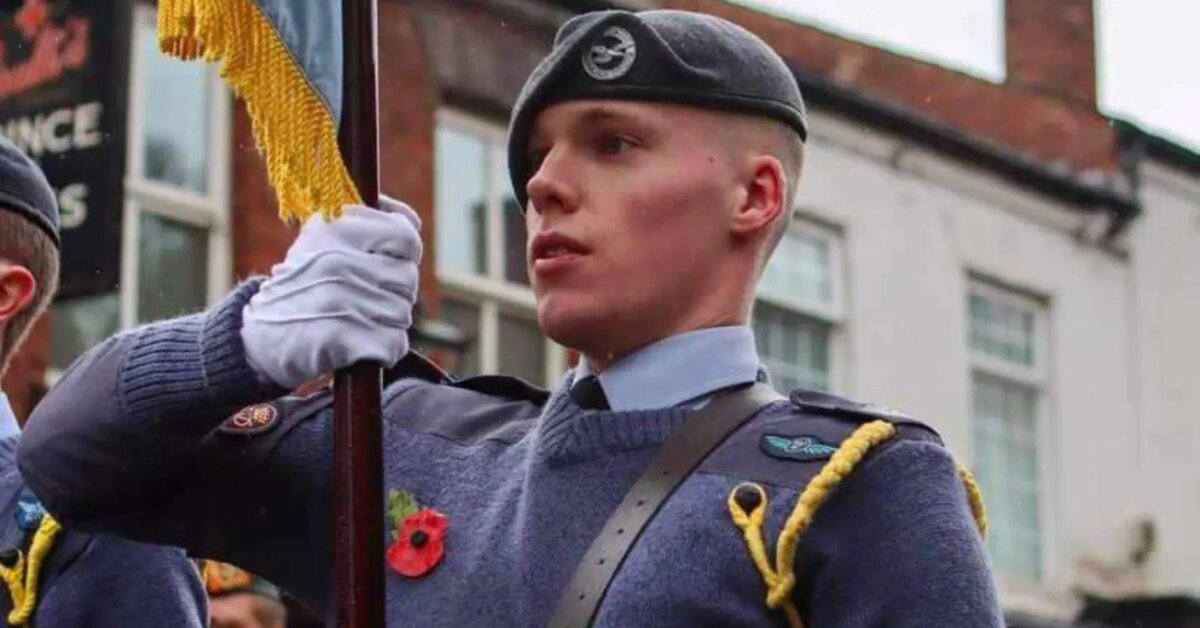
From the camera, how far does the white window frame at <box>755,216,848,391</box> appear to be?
17797 mm

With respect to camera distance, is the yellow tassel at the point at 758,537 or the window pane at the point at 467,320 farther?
the window pane at the point at 467,320

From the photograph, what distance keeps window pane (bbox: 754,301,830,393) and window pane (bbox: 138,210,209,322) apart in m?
4.79

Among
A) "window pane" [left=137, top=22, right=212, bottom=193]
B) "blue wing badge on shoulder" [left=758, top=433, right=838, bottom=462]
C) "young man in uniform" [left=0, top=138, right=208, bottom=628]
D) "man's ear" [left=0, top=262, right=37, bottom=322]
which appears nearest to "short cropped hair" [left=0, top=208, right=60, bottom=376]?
"man's ear" [left=0, top=262, right=37, bottom=322]

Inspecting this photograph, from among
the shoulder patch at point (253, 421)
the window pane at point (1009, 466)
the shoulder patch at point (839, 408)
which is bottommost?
the window pane at point (1009, 466)

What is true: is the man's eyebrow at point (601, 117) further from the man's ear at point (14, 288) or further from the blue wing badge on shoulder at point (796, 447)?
the man's ear at point (14, 288)

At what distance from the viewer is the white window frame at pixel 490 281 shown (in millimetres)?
15047

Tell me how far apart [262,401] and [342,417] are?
179 millimetres

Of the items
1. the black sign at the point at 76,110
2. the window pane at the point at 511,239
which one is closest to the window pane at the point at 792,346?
the window pane at the point at 511,239

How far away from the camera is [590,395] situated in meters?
3.83

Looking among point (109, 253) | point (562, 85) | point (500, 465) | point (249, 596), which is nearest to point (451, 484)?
point (500, 465)

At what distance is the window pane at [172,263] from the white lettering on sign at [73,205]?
1.72m

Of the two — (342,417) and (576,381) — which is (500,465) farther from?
(342,417)

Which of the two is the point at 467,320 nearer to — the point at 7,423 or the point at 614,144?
the point at 7,423

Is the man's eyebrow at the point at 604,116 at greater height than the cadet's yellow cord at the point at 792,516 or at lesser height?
greater
